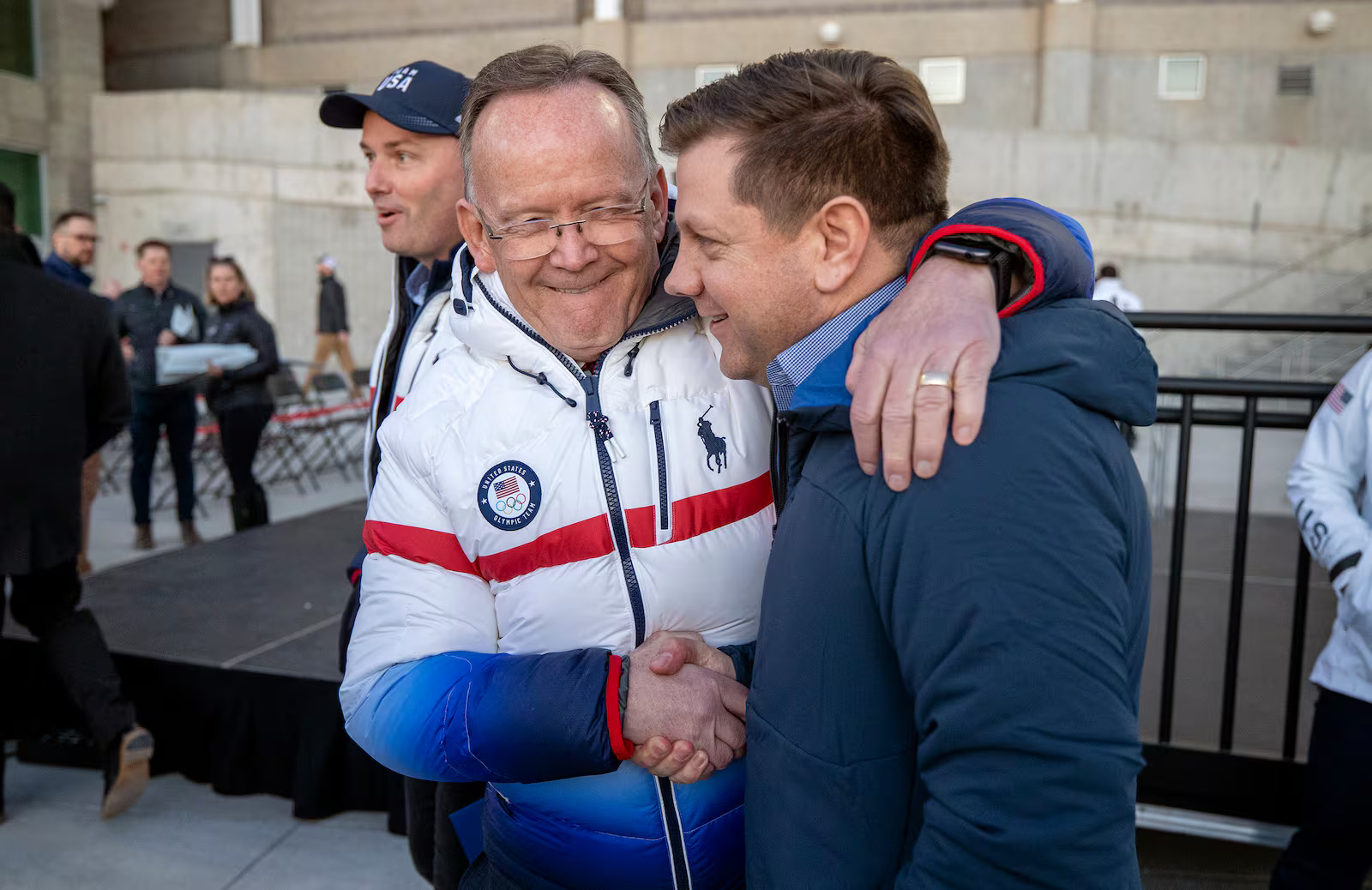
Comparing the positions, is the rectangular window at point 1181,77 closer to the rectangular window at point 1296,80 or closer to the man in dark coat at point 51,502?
the rectangular window at point 1296,80

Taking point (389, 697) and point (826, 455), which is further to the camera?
point (389, 697)

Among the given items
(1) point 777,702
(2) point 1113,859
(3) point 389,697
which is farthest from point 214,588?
(2) point 1113,859

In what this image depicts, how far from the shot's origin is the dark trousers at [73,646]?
3287 mm

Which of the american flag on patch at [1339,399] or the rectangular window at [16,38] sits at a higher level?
the rectangular window at [16,38]

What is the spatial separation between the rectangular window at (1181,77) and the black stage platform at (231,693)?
16.9 m

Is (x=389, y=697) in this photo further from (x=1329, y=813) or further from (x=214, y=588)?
(x=214, y=588)

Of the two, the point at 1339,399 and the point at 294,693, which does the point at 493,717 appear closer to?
the point at 1339,399

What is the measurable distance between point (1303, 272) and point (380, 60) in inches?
659

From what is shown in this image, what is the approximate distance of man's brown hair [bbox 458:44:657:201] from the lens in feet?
4.52

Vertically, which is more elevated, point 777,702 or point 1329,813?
point 777,702

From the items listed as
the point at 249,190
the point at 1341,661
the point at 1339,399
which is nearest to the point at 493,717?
the point at 1341,661

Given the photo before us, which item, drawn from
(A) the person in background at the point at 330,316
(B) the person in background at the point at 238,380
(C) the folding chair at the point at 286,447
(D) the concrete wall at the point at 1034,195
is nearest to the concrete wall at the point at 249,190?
(D) the concrete wall at the point at 1034,195

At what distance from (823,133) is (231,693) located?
323 cm

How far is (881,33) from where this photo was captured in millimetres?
17516
